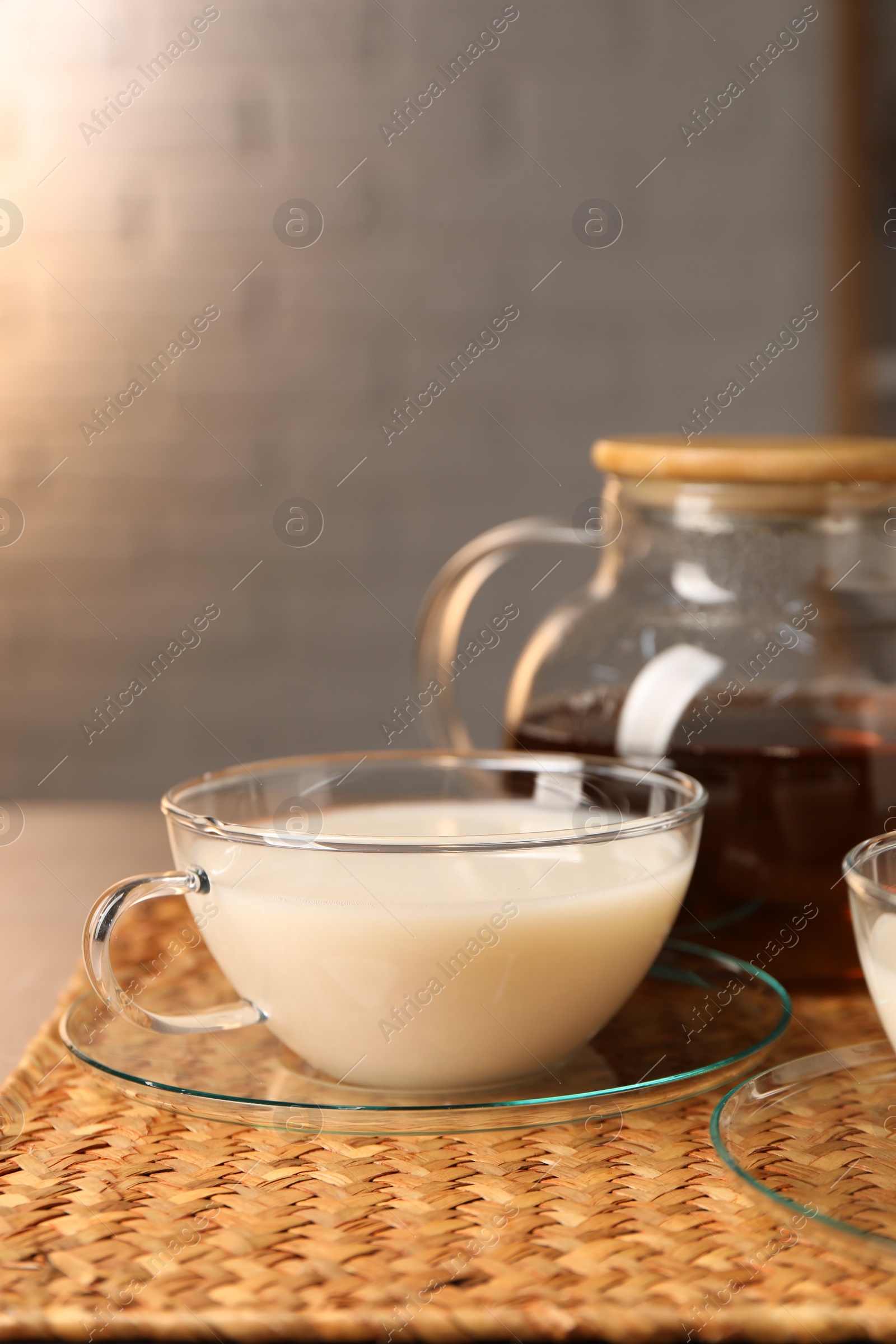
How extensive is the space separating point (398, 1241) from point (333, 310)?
7.09ft

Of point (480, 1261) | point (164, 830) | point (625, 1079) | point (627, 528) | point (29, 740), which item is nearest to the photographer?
point (480, 1261)

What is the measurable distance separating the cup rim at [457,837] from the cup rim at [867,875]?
0.23ft

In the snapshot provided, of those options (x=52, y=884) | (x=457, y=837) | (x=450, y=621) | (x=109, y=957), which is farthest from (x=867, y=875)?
(x=52, y=884)

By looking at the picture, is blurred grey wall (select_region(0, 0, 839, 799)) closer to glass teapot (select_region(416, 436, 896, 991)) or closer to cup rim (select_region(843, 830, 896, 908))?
glass teapot (select_region(416, 436, 896, 991))

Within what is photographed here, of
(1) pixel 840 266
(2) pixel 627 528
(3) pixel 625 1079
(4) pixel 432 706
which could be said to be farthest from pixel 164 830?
(1) pixel 840 266

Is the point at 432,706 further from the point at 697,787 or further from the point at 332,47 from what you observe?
the point at 332,47

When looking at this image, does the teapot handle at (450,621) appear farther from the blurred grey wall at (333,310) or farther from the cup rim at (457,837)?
the blurred grey wall at (333,310)

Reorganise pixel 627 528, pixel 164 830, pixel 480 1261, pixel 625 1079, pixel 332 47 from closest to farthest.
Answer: pixel 480 1261 → pixel 625 1079 → pixel 627 528 → pixel 164 830 → pixel 332 47

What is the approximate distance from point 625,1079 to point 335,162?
2.15 metres

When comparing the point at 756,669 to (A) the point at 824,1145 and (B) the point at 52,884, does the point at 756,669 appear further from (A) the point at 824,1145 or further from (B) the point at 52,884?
(B) the point at 52,884

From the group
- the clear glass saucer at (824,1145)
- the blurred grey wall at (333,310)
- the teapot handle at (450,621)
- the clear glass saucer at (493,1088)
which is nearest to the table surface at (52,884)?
the clear glass saucer at (493,1088)

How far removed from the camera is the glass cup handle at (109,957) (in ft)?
1.79

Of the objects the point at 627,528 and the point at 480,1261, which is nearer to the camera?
the point at 480,1261

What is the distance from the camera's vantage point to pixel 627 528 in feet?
2.56
